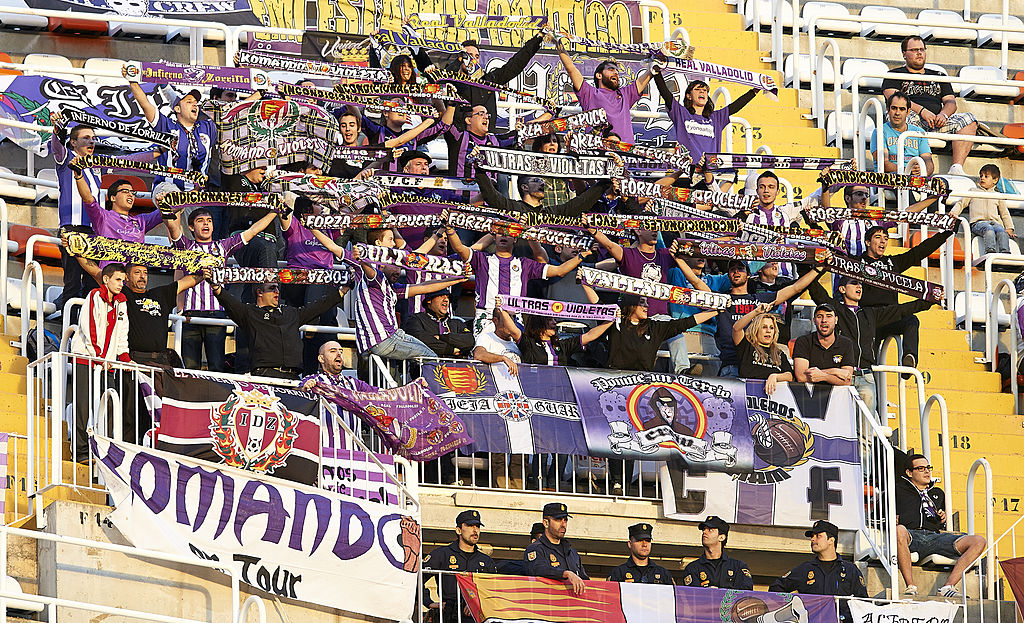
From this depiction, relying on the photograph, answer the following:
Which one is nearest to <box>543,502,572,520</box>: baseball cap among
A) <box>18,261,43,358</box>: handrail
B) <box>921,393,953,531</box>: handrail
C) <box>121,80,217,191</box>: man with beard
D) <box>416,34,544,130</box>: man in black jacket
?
<box>921,393,953,531</box>: handrail

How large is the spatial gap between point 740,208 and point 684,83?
3498 millimetres

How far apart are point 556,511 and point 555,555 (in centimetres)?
38

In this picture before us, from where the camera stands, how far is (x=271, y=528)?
16.0 metres

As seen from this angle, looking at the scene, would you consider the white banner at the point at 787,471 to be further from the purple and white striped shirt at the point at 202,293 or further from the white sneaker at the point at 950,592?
the purple and white striped shirt at the point at 202,293

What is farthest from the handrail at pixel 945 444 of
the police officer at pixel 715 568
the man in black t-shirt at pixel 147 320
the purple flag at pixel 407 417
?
the man in black t-shirt at pixel 147 320

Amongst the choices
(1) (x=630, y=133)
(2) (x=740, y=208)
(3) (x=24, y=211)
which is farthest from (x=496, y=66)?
(3) (x=24, y=211)

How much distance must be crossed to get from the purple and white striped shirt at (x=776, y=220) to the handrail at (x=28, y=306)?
18.8 feet

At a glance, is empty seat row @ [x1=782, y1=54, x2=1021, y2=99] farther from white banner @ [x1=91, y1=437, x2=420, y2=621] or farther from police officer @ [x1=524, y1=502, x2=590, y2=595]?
white banner @ [x1=91, y1=437, x2=420, y2=621]

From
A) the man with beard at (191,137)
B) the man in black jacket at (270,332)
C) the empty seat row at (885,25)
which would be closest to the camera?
the man in black jacket at (270,332)

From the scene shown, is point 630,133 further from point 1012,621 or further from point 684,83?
point 1012,621

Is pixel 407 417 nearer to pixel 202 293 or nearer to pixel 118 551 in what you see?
pixel 202 293

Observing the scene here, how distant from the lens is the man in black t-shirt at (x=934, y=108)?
72.8 ft

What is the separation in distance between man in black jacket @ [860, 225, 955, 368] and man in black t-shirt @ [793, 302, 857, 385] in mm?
658

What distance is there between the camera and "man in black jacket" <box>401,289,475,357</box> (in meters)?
17.9
